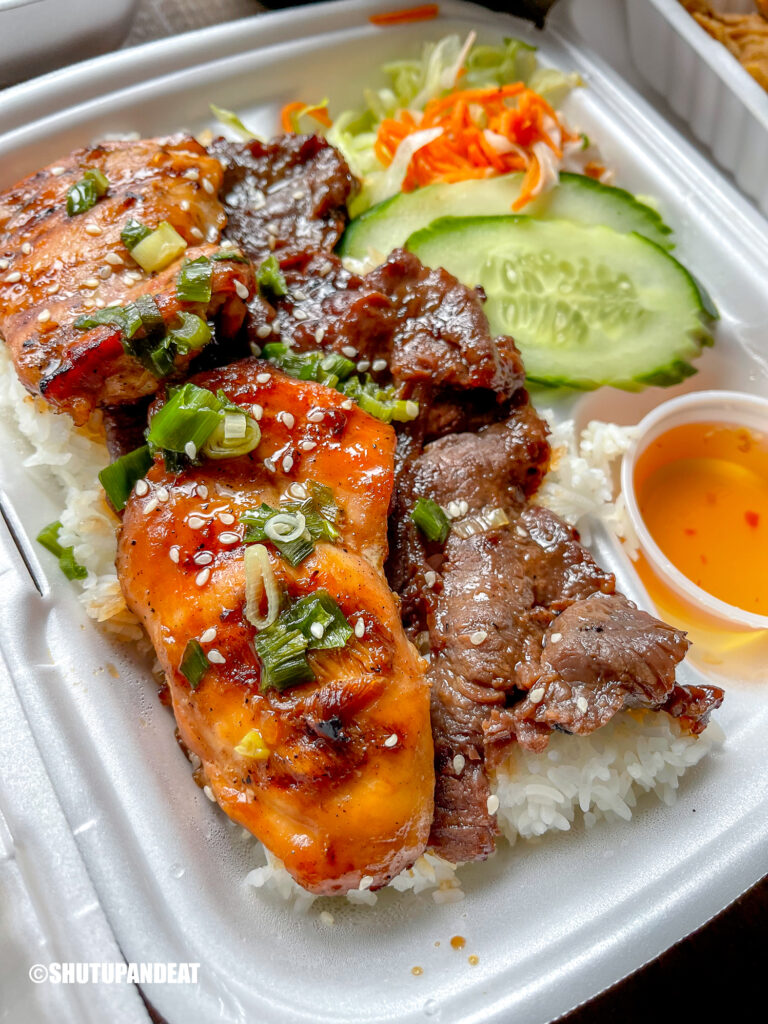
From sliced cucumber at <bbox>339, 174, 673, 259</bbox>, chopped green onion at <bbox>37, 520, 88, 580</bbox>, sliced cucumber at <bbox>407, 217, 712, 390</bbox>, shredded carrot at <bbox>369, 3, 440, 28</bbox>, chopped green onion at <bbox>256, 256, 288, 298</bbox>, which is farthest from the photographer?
shredded carrot at <bbox>369, 3, 440, 28</bbox>

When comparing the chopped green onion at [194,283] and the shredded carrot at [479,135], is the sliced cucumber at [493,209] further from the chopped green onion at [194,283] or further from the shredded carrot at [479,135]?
the chopped green onion at [194,283]

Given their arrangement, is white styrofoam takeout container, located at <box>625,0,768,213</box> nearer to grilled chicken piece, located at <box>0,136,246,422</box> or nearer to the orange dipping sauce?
the orange dipping sauce

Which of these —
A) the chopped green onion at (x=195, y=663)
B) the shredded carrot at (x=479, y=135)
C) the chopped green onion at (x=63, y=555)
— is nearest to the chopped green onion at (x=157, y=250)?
the chopped green onion at (x=63, y=555)

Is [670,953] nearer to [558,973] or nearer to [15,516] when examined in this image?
[558,973]

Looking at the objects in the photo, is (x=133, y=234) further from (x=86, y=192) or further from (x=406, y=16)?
(x=406, y=16)

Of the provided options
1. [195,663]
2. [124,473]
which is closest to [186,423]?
[124,473]

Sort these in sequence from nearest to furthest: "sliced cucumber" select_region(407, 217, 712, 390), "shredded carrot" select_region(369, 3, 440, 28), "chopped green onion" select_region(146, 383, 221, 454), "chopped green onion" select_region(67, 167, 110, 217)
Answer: "chopped green onion" select_region(146, 383, 221, 454)
"chopped green onion" select_region(67, 167, 110, 217)
"sliced cucumber" select_region(407, 217, 712, 390)
"shredded carrot" select_region(369, 3, 440, 28)

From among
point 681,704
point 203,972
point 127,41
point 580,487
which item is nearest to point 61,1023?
point 203,972

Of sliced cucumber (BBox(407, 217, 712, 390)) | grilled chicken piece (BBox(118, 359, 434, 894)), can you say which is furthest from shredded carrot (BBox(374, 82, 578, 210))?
grilled chicken piece (BBox(118, 359, 434, 894))
